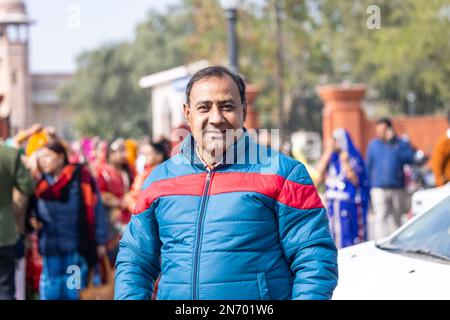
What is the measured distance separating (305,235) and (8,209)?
4952mm

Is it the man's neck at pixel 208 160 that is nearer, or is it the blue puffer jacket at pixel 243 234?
the blue puffer jacket at pixel 243 234

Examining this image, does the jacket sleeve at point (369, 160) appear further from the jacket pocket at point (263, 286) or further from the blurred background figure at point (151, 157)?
the jacket pocket at point (263, 286)

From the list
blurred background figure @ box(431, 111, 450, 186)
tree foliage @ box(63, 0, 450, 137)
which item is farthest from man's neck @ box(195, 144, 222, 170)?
tree foliage @ box(63, 0, 450, 137)

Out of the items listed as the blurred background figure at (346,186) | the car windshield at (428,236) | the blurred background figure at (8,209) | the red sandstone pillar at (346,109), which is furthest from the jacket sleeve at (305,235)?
the red sandstone pillar at (346,109)

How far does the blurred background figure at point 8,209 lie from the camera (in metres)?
8.14

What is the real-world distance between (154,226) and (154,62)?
70.9 m

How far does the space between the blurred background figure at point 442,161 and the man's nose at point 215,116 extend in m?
9.16

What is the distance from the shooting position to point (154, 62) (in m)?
74.3

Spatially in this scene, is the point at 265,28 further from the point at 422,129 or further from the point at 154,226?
the point at 154,226

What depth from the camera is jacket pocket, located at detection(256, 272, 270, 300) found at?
3605 mm

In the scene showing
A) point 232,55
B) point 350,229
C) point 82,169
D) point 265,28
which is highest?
point 265,28

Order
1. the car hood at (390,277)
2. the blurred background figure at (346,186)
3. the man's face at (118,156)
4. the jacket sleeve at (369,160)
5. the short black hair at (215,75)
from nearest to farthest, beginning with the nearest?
1. the short black hair at (215,75)
2. the car hood at (390,277)
3. the blurred background figure at (346,186)
4. the man's face at (118,156)
5. the jacket sleeve at (369,160)

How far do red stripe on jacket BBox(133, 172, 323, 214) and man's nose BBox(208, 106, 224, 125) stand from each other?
7.1 inches
